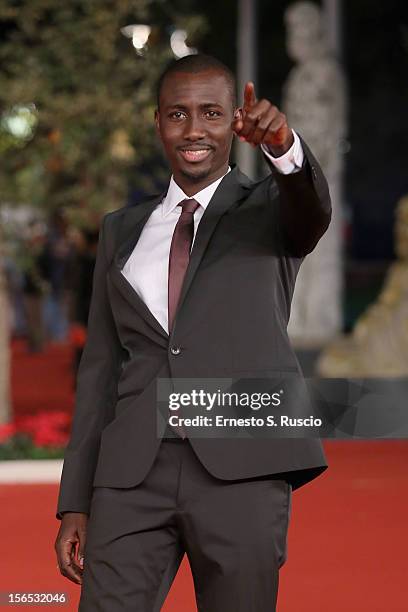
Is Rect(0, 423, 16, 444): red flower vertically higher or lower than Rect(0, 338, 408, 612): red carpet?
higher

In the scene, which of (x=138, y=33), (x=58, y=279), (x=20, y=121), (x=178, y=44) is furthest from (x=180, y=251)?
(x=58, y=279)

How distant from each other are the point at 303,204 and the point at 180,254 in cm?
31

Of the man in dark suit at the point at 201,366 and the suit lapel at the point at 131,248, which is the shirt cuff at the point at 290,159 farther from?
the suit lapel at the point at 131,248

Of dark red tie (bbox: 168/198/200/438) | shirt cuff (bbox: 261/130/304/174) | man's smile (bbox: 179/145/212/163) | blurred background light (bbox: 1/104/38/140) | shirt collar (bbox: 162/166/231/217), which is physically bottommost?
dark red tie (bbox: 168/198/200/438)

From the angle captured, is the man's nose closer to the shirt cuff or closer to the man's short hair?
the man's short hair

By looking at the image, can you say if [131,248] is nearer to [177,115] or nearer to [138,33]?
[177,115]

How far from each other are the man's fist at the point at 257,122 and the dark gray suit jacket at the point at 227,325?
0.17 meters

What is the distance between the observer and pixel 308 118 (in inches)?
582

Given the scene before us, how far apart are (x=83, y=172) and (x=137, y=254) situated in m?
8.45

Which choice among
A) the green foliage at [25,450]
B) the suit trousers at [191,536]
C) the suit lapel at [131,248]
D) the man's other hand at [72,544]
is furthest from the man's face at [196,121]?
the green foliage at [25,450]

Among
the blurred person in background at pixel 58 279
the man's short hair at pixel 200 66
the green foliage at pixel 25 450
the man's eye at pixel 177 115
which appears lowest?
the man's eye at pixel 177 115

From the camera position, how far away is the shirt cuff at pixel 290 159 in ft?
10.0

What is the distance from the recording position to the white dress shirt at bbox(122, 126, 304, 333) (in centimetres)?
327

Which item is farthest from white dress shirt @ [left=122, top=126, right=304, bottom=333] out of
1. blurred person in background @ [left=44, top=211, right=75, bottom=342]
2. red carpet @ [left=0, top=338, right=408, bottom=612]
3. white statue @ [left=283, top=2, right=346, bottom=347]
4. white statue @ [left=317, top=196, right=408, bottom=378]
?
blurred person in background @ [left=44, top=211, right=75, bottom=342]
